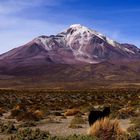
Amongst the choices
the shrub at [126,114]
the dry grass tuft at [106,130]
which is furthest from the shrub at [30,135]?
the shrub at [126,114]

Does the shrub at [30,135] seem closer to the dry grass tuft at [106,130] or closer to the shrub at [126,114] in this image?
the dry grass tuft at [106,130]

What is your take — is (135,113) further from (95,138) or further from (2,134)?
(95,138)

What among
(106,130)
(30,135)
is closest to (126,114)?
(30,135)

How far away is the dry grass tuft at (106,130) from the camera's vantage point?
54.6ft

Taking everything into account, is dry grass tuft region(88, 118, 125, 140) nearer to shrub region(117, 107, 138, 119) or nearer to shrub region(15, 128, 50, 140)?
shrub region(15, 128, 50, 140)

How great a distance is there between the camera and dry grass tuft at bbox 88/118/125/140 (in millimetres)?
16641

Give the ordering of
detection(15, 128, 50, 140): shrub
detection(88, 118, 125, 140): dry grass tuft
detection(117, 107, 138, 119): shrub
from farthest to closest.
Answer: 1. detection(117, 107, 138, 119): shrub
2. detection(15, 128, 50, 140): shrub
3. detection(88, 118, 125, 140): dry grass tuft

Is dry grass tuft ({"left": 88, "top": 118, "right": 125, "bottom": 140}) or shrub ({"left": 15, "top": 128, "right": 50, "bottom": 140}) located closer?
dry grass tuft ({"left": 88, "top": 118, "right": 125, "bottom": 140})

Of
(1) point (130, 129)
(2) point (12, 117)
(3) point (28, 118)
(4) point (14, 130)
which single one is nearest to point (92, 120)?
(1) point (130, 129)

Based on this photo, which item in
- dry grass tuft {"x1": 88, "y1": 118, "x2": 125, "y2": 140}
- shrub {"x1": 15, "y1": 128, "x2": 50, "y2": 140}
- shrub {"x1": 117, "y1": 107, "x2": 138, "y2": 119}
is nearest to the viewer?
dry grass tuft {"x1": 88, "y1": 118, "x2": 125, "y2": 140}

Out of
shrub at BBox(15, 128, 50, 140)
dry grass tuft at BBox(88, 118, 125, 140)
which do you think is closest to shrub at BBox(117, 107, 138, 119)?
shrub at BBox(15, 128, 50, 140)

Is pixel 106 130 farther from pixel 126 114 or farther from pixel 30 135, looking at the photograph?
pixel 126 114

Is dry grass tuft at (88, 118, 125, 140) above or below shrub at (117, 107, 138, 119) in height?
above

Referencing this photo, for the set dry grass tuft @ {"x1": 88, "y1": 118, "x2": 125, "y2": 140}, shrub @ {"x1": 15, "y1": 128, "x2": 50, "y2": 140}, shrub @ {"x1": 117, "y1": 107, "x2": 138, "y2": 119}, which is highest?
dry grass tuft @ {"x1": 88, "y1": 118, "x2": 125, "y2": 140}
